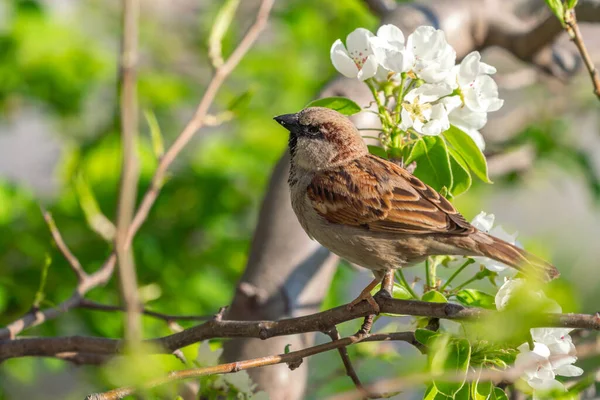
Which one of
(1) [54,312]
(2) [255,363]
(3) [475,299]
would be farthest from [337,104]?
(1) [54,312]

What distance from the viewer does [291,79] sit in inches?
156

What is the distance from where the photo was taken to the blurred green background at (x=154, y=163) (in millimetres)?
3174

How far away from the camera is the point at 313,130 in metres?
2.39

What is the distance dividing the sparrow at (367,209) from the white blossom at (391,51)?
345 mm

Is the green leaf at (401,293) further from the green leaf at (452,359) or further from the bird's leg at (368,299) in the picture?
the green leaf at (452,359)

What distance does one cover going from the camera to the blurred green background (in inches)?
125

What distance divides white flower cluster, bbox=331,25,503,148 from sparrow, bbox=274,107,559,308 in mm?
239

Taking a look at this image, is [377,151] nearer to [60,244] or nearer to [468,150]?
[468,150]

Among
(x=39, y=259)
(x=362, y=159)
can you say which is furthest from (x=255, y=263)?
(x=39, y=259)

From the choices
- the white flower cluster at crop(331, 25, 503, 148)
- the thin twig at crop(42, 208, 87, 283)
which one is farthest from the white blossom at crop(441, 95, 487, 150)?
the thin twig at crop(42, 208, 87, 283)

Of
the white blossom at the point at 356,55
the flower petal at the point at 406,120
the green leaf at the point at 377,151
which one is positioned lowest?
the green leaf at the point at 377,151

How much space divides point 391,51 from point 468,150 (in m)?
0.33

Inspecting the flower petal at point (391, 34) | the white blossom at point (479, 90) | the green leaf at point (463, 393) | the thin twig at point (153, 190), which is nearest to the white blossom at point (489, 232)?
the white blossom at point (479, 90)

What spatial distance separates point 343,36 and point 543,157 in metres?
1.24
